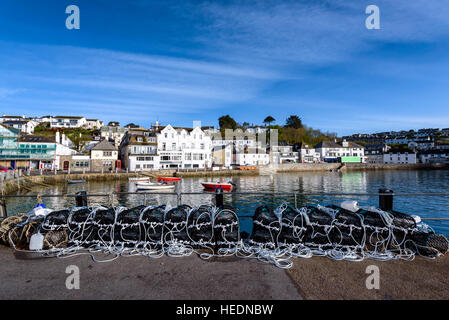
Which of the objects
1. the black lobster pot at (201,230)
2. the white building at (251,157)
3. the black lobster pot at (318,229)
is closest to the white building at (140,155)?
the white building at (251,157)

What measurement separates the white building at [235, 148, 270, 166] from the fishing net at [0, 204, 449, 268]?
240 feet

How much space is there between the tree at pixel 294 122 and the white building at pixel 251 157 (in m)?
56.8

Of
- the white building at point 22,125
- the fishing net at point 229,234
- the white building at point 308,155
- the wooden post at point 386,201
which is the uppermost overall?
the white building at point 22,125

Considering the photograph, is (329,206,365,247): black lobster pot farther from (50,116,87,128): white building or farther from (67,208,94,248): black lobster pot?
(50,116,87,128): white building

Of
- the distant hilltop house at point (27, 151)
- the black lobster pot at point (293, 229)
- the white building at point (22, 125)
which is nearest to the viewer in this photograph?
the black lobster pot at point (293, 229)

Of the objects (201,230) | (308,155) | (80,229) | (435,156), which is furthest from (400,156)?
(80,229)

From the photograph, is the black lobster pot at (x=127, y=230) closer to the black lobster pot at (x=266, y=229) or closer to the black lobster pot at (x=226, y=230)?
the black lobster pot at (x=226, y=230)

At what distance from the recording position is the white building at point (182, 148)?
6169 centimetres

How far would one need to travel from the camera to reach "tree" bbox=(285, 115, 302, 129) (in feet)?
427

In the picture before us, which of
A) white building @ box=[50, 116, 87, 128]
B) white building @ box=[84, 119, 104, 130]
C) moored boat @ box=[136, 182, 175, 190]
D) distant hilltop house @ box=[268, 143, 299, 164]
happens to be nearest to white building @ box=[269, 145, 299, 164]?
distant hilltop house @ box=[268, 143, 299, 164]

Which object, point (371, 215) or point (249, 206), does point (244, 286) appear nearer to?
point (371, 215)

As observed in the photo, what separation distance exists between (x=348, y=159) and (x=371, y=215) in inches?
4191
